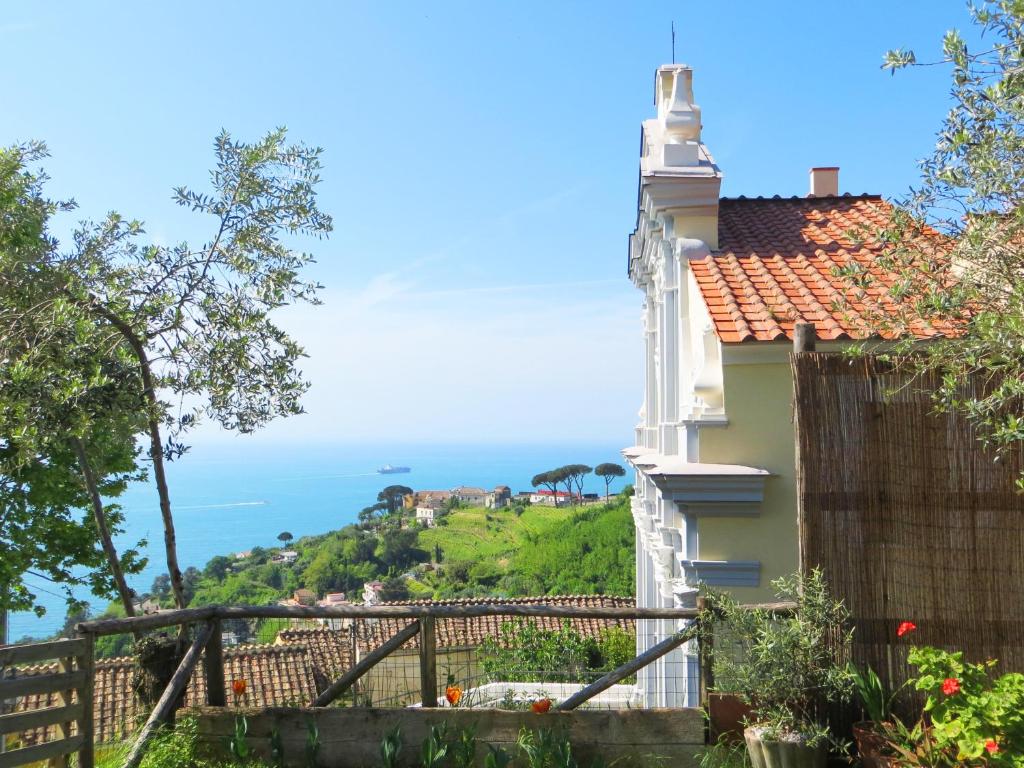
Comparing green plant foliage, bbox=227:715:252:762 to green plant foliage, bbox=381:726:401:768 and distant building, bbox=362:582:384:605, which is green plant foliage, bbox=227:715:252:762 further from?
distant building, bbox=362:582:384:605

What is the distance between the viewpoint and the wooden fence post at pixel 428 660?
22.7ft

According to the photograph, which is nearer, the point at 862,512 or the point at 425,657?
the point at 862,512

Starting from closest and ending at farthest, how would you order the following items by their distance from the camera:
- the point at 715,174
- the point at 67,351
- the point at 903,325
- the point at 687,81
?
the point at 903,325
the point at 67,351
the point at 715,174
the point at 687,81

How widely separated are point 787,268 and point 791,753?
240 inches

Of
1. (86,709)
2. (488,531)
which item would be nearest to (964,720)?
(86,709)

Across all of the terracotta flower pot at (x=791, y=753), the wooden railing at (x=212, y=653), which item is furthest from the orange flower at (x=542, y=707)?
the terracotta flower pot at (x=791, y=753)

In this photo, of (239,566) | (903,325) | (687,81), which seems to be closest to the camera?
(903,325)

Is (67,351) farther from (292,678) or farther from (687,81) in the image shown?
(292,678)

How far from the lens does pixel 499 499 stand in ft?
348

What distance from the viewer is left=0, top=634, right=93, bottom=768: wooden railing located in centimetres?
563

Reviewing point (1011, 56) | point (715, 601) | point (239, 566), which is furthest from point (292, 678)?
point (239, 566)

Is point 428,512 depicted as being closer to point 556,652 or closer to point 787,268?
point 556,652

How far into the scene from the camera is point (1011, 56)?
484 cm

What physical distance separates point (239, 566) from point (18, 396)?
260 feet
